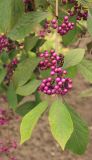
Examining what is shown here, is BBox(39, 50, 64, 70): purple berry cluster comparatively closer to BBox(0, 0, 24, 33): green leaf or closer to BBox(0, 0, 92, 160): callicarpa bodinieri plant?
BBox(0, 0, 92, 160): callicarpa bodinieri plant

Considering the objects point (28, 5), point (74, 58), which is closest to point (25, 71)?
point (74, 58)

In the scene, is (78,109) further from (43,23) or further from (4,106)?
(43,23)

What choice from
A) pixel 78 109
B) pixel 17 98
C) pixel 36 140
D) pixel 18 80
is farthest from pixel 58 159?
pixel 18 80

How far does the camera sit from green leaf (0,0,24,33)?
1.57m

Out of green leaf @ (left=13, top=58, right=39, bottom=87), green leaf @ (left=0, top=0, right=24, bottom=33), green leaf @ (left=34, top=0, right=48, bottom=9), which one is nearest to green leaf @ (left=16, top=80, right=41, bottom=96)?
green leaf @ (left=13, top=58, right=39, bottom=87)

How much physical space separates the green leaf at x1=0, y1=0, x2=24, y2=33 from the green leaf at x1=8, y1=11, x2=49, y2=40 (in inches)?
2.6

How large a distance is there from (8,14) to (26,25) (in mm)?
112

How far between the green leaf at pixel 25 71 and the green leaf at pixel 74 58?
0.60ft

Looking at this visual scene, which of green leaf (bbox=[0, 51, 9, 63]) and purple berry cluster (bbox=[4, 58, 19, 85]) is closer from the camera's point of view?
purple berry cluster (bbox=[4, 58, 19, 85])

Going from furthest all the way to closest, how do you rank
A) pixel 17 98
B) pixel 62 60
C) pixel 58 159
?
pixel 58 159 → pixel 17 98 → pixel 62 60

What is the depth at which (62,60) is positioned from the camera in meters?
1.33

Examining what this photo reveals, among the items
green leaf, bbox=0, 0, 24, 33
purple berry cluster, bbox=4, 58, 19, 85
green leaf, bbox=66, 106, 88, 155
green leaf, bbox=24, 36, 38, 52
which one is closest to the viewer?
green leaf, bbox=66, 106, 88, 155

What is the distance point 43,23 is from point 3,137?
241 cm

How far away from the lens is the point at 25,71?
1509mm
